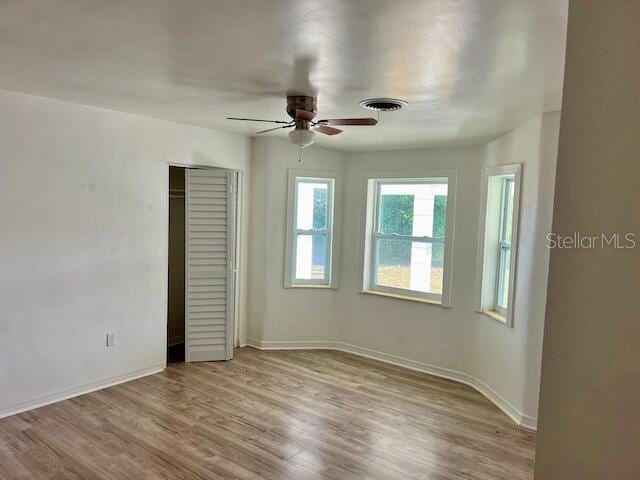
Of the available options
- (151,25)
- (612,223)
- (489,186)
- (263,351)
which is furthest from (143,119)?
(612,223)

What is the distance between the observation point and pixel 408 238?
4.99m

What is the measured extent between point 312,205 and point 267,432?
2.77 meters

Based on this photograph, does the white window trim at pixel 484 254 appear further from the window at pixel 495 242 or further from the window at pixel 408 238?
the window at pixel 408 238

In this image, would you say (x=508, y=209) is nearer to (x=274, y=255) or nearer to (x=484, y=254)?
(x=484, y=254)

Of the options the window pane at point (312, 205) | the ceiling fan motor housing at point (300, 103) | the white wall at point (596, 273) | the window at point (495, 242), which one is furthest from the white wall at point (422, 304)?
the white wall at point (596, 273)

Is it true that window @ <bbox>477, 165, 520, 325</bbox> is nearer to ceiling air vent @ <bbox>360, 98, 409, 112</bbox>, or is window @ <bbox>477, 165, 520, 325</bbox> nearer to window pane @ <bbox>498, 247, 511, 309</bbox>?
window pane @ <bbox>498, 247, 511, 309</bbox>

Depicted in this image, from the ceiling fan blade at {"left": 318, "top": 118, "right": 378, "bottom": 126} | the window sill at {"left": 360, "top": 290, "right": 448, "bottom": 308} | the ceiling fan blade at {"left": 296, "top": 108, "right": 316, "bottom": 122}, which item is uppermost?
the ceiling fan blade at {"left": 296, "top": 108, "right": 316, "bottom": 122}

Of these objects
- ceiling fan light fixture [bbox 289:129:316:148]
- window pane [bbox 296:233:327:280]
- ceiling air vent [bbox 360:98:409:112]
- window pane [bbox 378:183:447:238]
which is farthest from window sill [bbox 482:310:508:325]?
ceiling fan light fixture [bbox 289:129:316:148]

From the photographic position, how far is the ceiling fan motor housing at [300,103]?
2.98 meters

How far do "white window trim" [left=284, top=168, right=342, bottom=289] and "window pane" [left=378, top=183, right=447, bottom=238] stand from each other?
51 centimetres

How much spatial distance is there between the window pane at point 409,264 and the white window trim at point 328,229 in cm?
51

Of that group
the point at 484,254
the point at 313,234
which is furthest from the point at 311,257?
the point at 484,254

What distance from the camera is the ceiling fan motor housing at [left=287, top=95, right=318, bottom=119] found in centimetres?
298

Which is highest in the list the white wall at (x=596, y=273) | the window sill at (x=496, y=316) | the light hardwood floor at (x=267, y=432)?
the white wall at (x=596, y=273)
